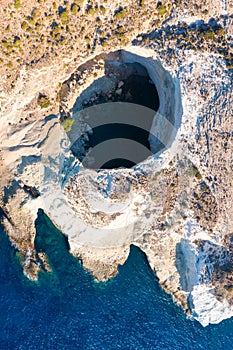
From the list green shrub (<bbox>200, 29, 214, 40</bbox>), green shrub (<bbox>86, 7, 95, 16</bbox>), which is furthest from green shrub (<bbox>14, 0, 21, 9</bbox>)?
green shrub (<bbox>200, 29, 214, 40</bbox>)

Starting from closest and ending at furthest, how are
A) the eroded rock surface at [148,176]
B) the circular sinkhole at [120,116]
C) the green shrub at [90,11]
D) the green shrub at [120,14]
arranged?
the green shrub at [90,11], the green shrub at [120,14], the eroded rock surface at [148,176], the circular sinkhole at [120,116]

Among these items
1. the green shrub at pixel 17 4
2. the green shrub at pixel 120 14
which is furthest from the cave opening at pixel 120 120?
the green shrub at pixel 17 4

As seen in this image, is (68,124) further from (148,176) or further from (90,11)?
(90,11)

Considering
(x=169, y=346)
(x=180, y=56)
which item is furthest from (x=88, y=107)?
(x=169, y=346)

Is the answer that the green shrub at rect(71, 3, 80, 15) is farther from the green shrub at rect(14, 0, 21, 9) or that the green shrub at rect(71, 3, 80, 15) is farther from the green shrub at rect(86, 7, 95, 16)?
the green shrub at rect(14, 0, 21, 9)

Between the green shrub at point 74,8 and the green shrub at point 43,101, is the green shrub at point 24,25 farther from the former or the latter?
the green shrub at point 43,101

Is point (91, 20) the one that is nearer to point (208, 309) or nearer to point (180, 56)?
point (180, 56)
